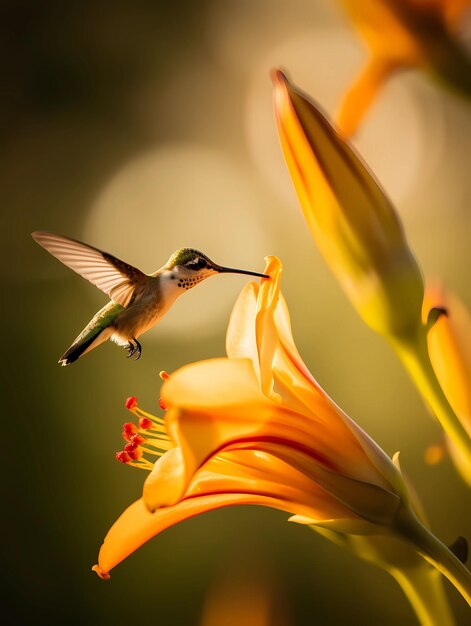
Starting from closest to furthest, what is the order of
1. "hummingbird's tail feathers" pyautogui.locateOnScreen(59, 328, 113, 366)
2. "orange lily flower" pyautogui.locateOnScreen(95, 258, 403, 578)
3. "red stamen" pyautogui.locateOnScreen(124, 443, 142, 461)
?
"orange lily flower" pyautogui.locateOnScreen(95, 258, 403, 578) → "red stamen" pyautogui.locateOnScreen(124, 443, 142, 461) → "hummingbird's tail feathers" pyautogui.locateOnScreen(59, 328, 113, 366)

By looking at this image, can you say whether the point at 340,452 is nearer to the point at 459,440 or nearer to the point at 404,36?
the point at 459,440

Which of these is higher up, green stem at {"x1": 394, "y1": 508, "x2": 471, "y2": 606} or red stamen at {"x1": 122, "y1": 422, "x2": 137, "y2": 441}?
red stamen at {"x1": 122, "y1": 422, "x2": 137, "y2": 441}

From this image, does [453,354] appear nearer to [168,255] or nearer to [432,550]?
[432,550]

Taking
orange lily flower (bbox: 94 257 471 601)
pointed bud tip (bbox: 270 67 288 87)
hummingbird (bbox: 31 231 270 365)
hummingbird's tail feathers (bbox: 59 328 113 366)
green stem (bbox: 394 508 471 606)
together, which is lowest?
green stem (bbox: 394 508 471 606)

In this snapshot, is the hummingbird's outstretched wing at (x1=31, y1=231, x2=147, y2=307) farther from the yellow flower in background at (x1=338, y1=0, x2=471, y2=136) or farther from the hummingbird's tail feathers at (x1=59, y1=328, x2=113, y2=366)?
the yellow flower in background at (x1=338, y1=0, x2=471, y2=136)

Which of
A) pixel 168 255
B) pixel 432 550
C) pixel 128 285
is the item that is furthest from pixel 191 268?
pixel 168 255

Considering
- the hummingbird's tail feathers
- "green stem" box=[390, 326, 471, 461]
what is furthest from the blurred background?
"green stem" box=[390, 326, 471, 461]
